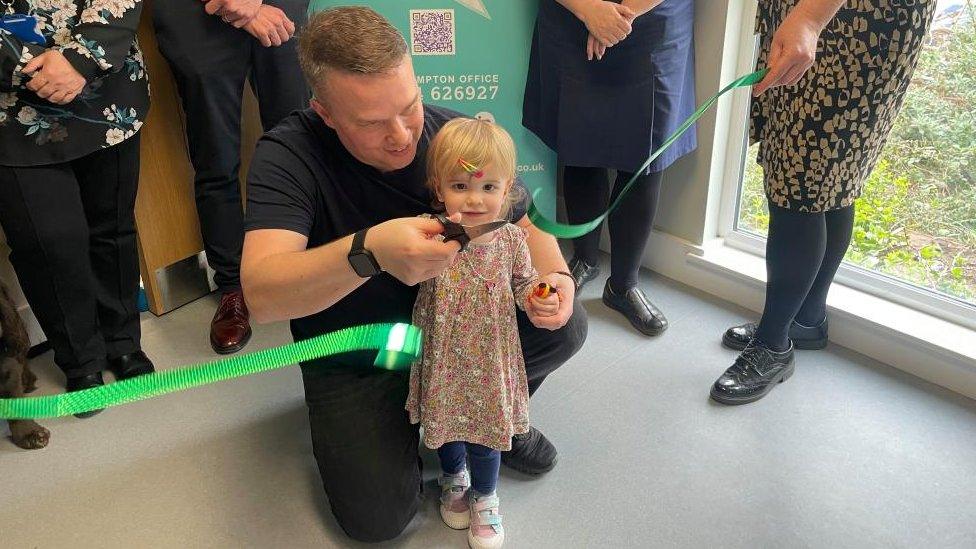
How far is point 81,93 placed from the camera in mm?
1722

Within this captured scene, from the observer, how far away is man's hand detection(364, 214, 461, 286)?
3.52 feet

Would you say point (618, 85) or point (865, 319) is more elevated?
point (618, 85)

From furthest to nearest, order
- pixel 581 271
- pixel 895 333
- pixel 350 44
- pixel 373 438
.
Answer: pixel 581 271, pixel 895 333, pixel 373 438, pixel 350 44

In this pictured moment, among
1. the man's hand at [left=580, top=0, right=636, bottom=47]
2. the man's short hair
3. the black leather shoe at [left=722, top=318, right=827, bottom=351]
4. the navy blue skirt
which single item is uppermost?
the man's short hair

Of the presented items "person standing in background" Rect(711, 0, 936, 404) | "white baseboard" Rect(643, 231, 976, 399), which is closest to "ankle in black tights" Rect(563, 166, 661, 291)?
"white baseboard" Rect(643, 231, 976, 399)

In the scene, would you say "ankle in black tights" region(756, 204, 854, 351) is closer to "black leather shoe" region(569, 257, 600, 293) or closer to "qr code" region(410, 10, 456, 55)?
"black leather shoe" region(569, 257, 600, 293)

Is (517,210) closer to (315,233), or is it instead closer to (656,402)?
(315,233)

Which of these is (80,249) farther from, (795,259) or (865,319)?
(865,319)

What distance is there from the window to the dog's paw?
7.61ft

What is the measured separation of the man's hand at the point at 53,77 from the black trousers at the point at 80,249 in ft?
0.63

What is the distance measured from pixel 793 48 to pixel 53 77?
1.58 m

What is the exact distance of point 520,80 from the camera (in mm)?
2359

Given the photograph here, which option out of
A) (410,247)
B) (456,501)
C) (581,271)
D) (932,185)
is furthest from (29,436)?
(932,185)

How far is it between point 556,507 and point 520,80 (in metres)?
1.37
